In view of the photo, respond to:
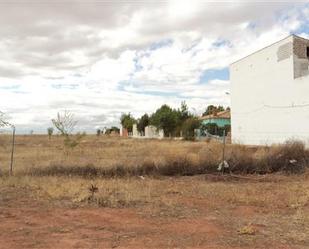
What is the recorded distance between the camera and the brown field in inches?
345

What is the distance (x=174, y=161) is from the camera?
1978cm

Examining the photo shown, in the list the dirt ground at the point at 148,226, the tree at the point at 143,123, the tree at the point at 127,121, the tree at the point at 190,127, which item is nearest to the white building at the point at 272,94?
the tree at the point at 190,127

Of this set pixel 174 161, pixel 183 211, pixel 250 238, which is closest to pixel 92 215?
pixel 183 211

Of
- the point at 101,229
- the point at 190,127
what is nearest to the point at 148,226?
the point at 101,229

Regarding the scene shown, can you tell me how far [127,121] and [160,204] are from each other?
135924 millimetres

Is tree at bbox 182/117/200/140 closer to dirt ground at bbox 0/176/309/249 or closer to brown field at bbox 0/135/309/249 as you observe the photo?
brown field at bbox 0/135/309/249

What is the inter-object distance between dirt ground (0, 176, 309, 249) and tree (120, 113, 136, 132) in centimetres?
13177

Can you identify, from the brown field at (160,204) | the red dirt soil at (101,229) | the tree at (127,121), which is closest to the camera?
the red dirt soil at (101,229)

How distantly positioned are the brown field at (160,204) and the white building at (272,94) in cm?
1859

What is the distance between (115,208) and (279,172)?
1096 centimetres

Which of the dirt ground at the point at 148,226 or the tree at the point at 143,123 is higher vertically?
the tree at the point at 143,123

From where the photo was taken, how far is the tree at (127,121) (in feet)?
478

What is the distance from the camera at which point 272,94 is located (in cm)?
4478

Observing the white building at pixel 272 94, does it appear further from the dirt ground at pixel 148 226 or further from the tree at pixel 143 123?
the tree at pixel 143 123
